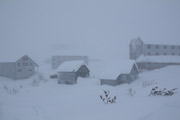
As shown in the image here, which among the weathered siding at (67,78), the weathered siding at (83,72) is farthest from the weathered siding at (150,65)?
the weathered siding at (67,78)

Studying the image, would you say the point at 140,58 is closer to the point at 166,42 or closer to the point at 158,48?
the point at 158,48

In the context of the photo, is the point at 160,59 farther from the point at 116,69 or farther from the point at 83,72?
the point at 83,72

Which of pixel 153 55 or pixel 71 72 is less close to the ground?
pixel 153 55

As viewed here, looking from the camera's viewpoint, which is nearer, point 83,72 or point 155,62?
point 83,72

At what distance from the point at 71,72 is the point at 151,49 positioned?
98.4 feet

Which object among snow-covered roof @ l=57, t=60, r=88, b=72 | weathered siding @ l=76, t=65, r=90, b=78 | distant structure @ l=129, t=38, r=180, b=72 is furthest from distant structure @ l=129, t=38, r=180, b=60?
snow-covered roof @ l=57, t=60, r=88, b=72

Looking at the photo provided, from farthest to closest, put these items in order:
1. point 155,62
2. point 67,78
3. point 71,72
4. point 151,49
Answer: point 151,49
point 155,62
point 67,78
point 71,72

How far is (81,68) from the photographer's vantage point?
1501 inches

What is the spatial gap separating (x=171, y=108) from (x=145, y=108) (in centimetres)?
160

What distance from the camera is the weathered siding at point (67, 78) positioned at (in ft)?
117

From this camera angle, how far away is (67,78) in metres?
36.4

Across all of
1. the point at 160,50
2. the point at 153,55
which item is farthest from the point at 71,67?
the point at 160,50

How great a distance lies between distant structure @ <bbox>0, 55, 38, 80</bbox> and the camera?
1796 inches

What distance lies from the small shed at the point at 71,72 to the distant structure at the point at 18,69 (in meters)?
16.1
